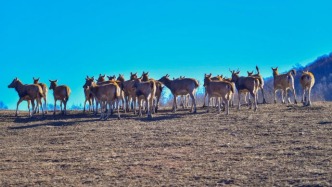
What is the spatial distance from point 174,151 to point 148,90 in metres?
11.6

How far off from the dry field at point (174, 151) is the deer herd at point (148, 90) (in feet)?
7.62

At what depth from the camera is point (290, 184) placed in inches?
561

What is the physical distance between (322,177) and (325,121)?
1041 centimetres

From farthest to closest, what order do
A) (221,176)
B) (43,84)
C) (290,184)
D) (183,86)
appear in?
(43,84)
(183,86)
(221,176)
(290,184)

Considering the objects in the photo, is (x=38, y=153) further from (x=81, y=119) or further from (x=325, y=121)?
(x=325, y=121)

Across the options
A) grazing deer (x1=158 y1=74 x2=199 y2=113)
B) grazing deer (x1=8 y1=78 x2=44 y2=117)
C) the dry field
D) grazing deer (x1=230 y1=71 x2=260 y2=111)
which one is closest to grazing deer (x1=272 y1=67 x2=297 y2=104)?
grazing deer (x1=230 y1=71 x2=260 y2=111)

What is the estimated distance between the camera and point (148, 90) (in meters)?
30.7

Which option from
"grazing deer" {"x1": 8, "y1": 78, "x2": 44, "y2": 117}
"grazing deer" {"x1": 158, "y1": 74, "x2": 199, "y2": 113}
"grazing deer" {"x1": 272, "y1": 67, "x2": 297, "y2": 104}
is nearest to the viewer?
"grazing deer" {"x1": 158, "y1": 74, "x2": 199, "y2": 113}

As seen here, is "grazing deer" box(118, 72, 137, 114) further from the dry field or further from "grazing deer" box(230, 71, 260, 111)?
"grazing deer" box(230, 71, 260, 111)

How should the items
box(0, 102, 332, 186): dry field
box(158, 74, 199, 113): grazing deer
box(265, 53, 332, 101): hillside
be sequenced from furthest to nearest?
1. box(265, 53, 332, 101): hillside
2. box(158, 74, 199, 113): grazing deer
3. box(0, 102, 332, 186): dry field

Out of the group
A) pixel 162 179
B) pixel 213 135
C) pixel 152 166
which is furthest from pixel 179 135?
pixel 162 179

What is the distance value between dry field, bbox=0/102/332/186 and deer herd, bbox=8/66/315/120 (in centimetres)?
232

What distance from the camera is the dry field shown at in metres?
15.7

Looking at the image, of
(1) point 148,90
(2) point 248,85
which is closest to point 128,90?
(1) point 148,90
